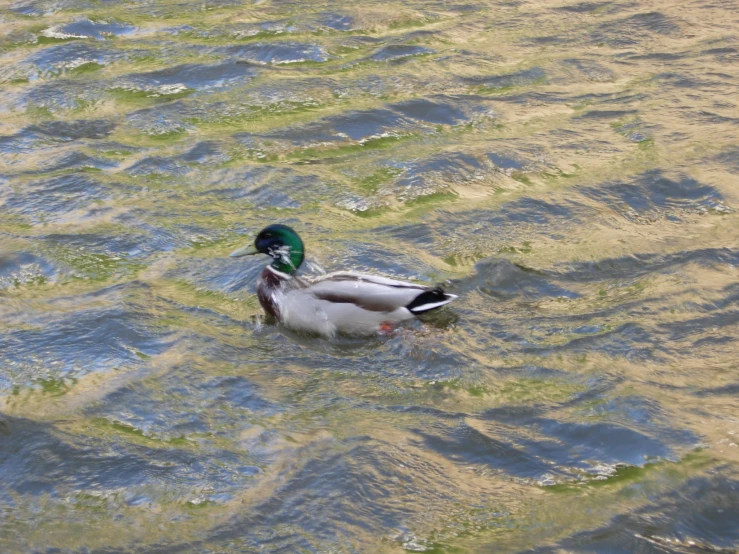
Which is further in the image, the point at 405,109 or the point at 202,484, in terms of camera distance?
the point at 405,109

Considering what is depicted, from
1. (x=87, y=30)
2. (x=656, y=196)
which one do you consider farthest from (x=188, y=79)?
(x=656, y=196)

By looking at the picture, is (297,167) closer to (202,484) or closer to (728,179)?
(728,179)

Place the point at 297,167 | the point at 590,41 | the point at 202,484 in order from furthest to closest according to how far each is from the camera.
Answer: the point at 590,41, the point at 297,167, the point at 202,484

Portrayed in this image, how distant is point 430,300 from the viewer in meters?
6.62

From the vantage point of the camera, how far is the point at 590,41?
37.8ft

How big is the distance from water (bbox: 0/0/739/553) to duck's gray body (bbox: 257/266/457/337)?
13 centimetres

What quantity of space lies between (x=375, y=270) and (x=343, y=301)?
69 centimetres

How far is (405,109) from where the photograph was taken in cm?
1006

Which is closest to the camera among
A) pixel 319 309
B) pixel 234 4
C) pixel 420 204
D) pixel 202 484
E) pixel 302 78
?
pixel 202 484

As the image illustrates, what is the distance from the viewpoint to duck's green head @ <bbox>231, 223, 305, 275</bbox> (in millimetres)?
7219

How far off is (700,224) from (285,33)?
563 centimetres

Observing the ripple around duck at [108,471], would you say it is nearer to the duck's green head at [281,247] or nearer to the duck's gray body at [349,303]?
the duck's gray body at [349,303]

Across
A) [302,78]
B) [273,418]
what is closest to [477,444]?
[273,418]

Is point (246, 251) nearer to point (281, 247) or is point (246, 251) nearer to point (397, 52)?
point (281, 247)
